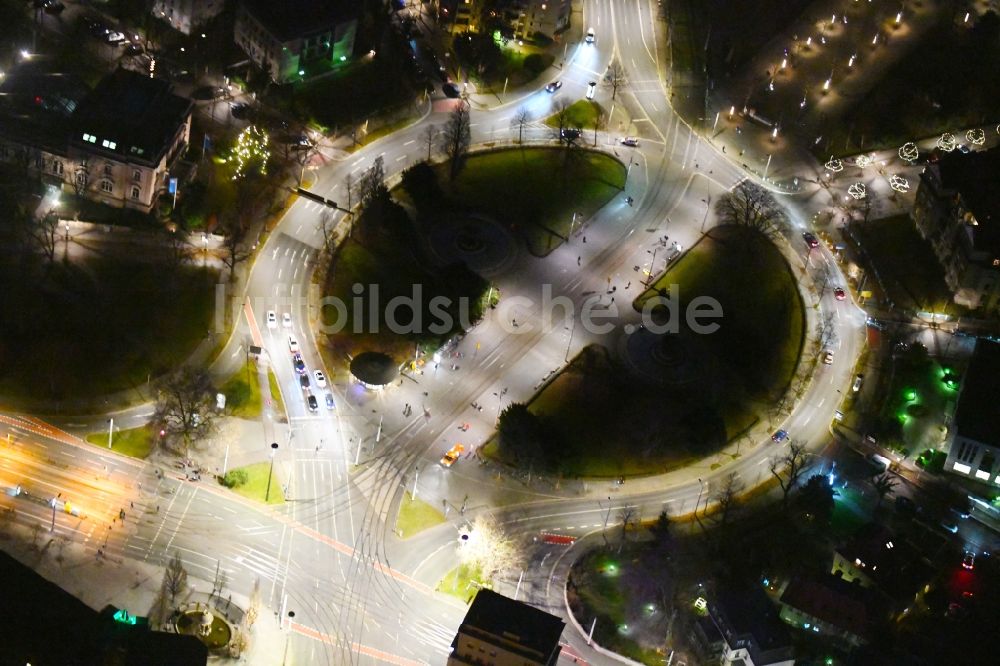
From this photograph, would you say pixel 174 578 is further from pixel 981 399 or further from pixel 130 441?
pixel 981 399

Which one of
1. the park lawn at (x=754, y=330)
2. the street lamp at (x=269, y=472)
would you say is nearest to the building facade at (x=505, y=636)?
the street lamp at (x=269, y=472)

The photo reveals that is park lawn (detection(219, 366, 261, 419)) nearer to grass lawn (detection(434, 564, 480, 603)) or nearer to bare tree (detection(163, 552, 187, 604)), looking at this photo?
bare tree (detection(163, 552, 187, 604))

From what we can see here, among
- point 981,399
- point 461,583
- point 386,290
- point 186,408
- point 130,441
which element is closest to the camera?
point 461,583

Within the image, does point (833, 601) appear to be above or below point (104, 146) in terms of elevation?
below

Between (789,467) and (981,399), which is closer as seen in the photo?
(789,467)

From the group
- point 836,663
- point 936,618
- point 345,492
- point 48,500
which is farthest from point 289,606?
point 936,618

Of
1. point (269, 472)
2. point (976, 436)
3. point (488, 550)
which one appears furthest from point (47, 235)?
point (976, 436)

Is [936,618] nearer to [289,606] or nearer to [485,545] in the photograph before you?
[485,545]
